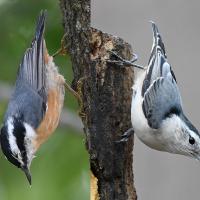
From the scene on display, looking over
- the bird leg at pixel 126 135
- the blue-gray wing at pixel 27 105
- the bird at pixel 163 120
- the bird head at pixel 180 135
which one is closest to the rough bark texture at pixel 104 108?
the bird leg at pixel 126 135

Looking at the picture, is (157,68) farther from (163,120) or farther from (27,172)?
(27,172)

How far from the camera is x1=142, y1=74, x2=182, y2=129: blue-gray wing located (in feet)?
11.8

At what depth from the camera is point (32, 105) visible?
374 cm

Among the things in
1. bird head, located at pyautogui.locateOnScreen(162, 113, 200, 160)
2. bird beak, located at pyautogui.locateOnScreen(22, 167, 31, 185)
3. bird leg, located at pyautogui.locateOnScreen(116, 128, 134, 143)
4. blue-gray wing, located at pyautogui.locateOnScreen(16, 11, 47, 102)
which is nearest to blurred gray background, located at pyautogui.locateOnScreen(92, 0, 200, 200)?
blue-gray wing, located at pyautogui.locateOnScreen(16, 11, 47, 102)

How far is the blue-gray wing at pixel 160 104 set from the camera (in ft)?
11.8

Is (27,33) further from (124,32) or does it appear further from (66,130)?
(124,32)

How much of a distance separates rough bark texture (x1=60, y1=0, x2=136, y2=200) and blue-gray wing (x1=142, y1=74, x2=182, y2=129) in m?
0.17

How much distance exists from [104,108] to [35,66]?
2.08 ft

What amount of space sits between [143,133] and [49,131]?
0.51 meters

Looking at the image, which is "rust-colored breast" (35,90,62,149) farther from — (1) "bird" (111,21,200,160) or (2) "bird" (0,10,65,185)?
(1) "bird" (111,21,200,160)

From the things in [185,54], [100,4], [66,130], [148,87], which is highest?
[100,4]

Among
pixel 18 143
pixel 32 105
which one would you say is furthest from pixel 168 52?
pixel 18 143

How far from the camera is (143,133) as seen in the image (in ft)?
11.8

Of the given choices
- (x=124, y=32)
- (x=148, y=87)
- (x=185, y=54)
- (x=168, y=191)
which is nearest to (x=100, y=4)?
(x=124, y=32)
